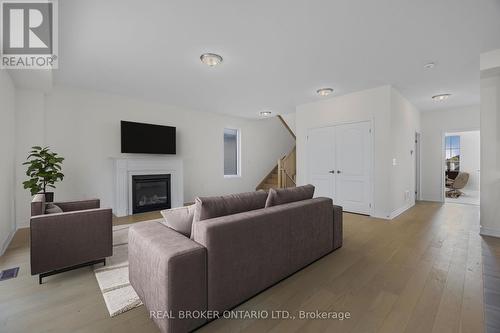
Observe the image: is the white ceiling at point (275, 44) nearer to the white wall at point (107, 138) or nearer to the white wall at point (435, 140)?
the white wall at point (107, 138)

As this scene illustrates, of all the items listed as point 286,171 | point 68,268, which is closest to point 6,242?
point 68,268

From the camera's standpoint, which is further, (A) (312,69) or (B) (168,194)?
(B) (168,194)

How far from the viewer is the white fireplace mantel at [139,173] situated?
4672 millimetres

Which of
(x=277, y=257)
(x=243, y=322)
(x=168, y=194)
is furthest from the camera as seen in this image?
(x=168, y=194)

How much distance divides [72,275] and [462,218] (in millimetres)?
6346

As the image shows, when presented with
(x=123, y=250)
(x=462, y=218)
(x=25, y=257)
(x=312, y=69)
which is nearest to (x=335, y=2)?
(x=312, y=69)

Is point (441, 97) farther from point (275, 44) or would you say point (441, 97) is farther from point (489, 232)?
point (275, 44)

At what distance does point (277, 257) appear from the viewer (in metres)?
2.02

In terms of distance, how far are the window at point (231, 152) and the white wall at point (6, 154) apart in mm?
4696

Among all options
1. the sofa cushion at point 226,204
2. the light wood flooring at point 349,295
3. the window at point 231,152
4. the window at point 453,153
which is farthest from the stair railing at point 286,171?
the window at point 453,153

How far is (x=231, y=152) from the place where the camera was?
7.36 m

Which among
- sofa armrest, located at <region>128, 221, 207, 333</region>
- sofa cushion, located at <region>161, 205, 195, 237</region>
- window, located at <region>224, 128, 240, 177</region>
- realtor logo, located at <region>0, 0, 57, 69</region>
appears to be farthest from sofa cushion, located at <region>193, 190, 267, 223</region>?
window, located at <region>224, 128, 240, 177</region>

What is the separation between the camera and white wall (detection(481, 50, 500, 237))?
11.2 ft

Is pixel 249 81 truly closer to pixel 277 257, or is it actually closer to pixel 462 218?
pixel 277 257
